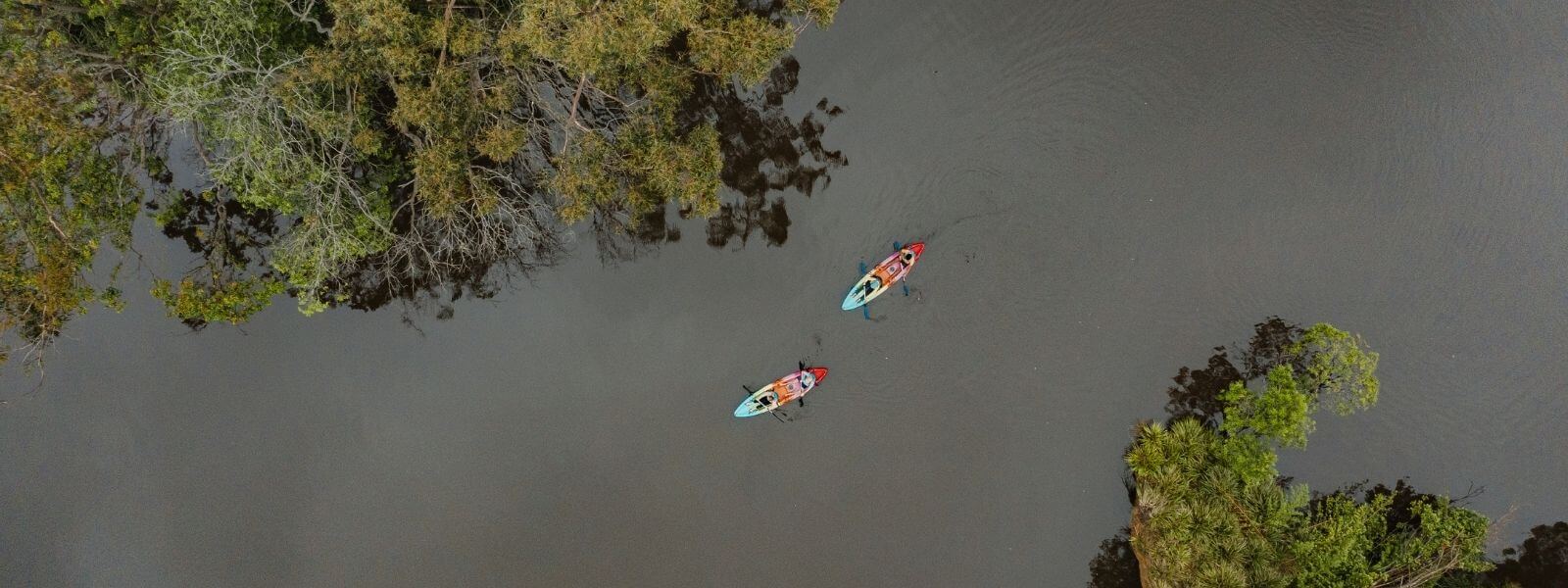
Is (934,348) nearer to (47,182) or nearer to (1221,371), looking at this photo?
(1221,371)

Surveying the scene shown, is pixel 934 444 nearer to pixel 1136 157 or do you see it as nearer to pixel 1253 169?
pixel 1136 157

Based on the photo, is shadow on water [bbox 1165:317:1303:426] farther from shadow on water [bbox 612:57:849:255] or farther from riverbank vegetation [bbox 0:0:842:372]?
riverbank vegetation [bbox 0:0:842:372]

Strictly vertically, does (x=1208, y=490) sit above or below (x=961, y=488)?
below

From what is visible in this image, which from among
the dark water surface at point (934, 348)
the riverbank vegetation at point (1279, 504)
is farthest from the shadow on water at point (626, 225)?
the riverbank vegetation at point (1279, 504)

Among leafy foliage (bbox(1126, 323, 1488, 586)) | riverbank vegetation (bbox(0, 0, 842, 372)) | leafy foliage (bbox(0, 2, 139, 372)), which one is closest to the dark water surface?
leafy foliage (bbox(1126, 323, 1488, 586))

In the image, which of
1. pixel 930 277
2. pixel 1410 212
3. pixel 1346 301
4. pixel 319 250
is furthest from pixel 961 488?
pixel 319 250

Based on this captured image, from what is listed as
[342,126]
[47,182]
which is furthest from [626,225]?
[47,182]

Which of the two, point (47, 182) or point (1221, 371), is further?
point (1221, 371)
